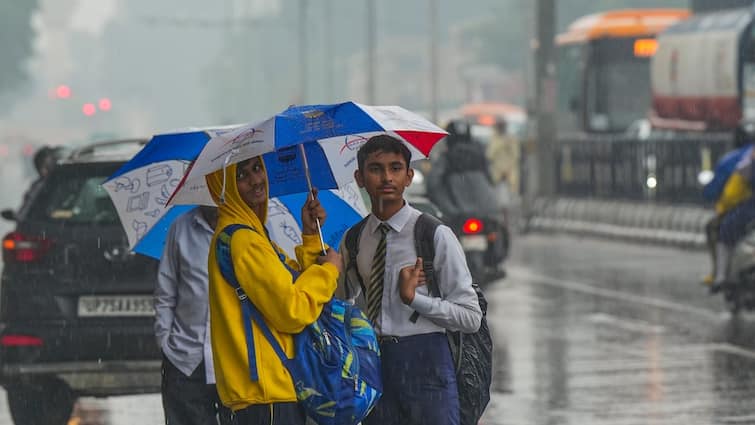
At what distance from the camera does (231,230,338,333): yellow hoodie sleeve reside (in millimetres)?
5516

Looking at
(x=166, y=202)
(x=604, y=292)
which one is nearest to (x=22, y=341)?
(x=166, y=202)

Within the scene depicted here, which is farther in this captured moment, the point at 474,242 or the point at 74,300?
the point at 474,242

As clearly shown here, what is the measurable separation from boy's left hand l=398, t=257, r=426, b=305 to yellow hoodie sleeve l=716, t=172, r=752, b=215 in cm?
1013

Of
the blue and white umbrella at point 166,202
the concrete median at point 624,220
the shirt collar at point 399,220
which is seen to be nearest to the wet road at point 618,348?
the concrete median at point 624,220

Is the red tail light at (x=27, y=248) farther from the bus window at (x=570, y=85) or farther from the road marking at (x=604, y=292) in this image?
the bus window at (x=570, y=85)

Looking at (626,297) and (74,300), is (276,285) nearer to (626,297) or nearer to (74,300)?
(74,300)

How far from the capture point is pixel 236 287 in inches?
222

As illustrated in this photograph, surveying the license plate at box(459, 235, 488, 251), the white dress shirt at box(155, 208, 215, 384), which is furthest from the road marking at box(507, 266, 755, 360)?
the white dress shirt at box(155, 208, 215, 384)

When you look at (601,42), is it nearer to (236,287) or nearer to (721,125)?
(721,125)

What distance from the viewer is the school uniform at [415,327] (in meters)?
6.03

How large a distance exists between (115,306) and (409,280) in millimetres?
3992

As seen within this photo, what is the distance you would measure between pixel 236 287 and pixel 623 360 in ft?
25.3

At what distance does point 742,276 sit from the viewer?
15.7m

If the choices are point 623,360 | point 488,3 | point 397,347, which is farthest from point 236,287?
point 488,3
